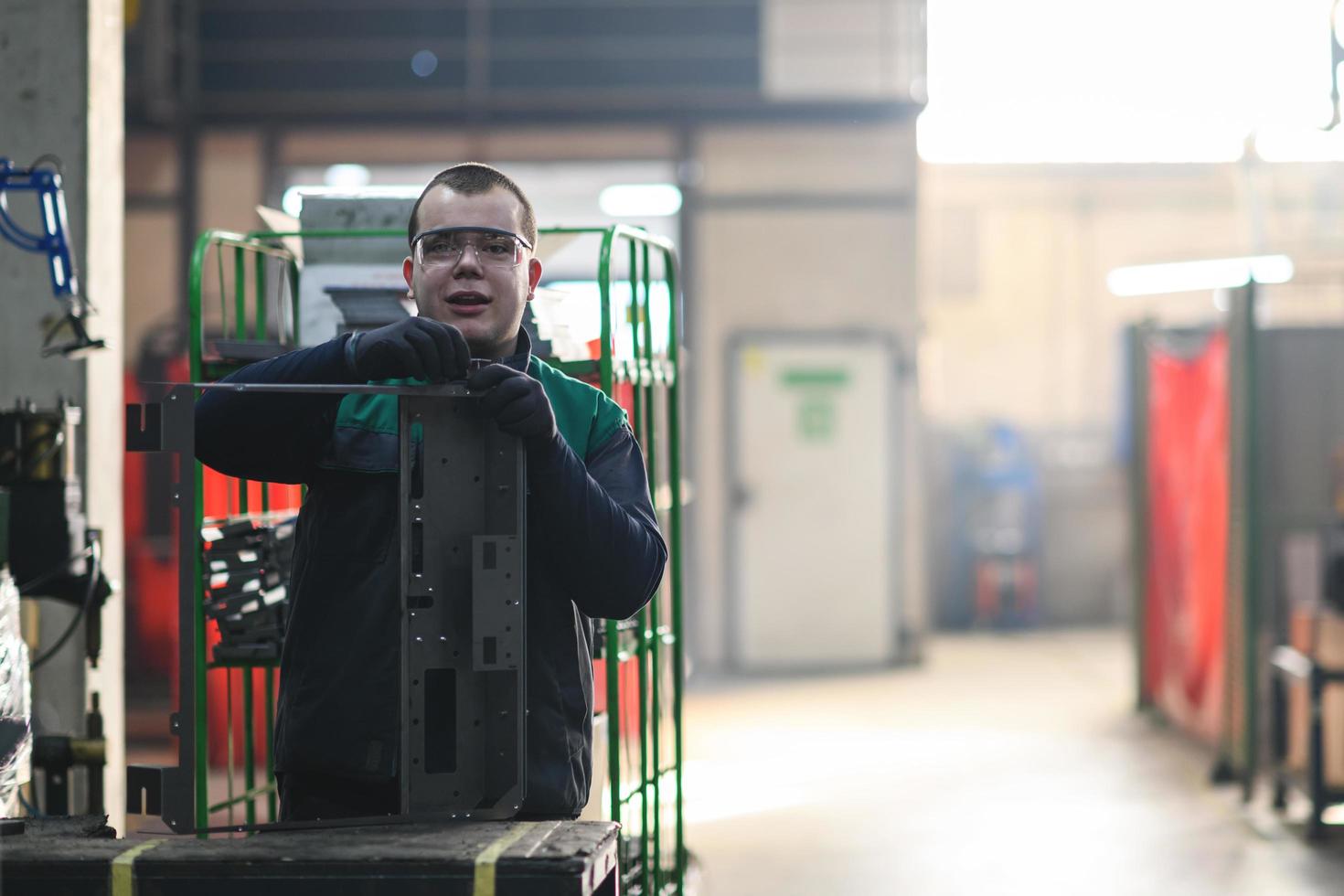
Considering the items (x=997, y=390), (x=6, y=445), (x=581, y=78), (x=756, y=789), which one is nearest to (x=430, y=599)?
(x=6, y=445)

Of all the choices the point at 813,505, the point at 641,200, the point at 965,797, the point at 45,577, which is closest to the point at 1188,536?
the point at 965,797

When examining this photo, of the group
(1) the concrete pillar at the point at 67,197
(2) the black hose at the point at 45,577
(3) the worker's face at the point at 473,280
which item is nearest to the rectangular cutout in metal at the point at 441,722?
(3) the worker's face at the point at 473,280

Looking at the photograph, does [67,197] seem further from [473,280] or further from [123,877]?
[123,877]

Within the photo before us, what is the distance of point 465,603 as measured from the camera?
1.97 meters

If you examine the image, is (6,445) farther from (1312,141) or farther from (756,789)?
(1312,141)

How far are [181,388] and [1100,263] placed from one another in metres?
11.5

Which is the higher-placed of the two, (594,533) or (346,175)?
(346,175)

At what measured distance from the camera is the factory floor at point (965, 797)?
4.71 metres

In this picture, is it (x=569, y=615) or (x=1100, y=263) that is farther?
(x=1100, y=263)

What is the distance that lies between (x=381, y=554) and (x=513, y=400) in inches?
13.8

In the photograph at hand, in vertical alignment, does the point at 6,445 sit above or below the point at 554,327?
below

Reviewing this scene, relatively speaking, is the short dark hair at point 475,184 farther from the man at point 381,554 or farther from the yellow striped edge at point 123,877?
the yellow striped edge at point 123,877

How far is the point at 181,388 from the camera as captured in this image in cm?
196

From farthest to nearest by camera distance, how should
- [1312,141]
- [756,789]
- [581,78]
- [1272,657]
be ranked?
[1312,141]
[581,78]
[756,789]
[1272,657]
